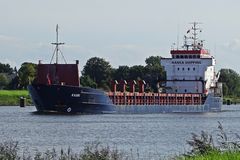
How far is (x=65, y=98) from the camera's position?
7869 cm

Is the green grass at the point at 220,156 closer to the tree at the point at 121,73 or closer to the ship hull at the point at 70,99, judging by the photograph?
the ship hull at the point at 70,99

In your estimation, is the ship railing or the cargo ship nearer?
the cargo ship

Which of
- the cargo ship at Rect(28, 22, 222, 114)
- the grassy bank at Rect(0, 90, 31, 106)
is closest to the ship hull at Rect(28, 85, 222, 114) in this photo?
the cargo ship at Rect(28, 22, 222, 114)

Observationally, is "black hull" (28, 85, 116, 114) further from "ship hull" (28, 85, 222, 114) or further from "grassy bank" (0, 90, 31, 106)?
"grassy bank" (0, 90, 31, 106)

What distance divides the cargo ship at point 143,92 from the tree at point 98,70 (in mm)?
55443

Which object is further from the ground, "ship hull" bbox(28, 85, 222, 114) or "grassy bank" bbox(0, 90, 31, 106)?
"grassy bank" bbox(0, 90, 31, 106)

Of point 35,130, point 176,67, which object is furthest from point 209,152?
point 176,67

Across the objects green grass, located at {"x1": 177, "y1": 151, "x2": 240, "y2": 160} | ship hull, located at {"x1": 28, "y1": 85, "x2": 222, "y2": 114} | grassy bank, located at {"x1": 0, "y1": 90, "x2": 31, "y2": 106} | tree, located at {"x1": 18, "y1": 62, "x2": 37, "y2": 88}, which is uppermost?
tree, located at {"x1": 18, "y1": 62, "x2": 37, "y2": 88}

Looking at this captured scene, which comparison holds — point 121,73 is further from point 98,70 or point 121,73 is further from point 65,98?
point 65,98

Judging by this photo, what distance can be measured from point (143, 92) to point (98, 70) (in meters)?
69.2

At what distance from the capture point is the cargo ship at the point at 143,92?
260ft

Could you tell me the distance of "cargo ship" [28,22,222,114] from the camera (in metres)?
79.2

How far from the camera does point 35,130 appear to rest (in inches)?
2135

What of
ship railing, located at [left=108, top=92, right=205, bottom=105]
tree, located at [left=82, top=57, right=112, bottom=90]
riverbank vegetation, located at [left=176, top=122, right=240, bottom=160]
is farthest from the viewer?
tree, located at [left=82, top=57, right=112, bottom=90]
